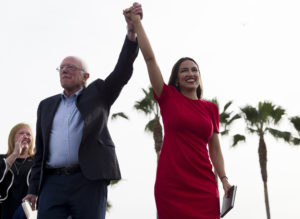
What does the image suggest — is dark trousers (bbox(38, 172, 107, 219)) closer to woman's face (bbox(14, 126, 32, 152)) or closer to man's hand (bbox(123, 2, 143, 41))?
man's hand (bbox(123, 2, 143, 41))

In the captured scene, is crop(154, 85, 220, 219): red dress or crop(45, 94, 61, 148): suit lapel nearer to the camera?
crop(154, 85, 220, 219): red dress

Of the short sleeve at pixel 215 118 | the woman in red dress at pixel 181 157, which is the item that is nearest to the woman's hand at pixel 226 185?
the woman in red dress at pixel 181 157

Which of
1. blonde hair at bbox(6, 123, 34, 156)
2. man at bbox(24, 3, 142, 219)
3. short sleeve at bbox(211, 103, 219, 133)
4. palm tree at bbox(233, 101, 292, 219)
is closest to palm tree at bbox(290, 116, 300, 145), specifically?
palm tree at bbox(233, 101, 292, 219)

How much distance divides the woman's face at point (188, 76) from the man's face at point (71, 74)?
83cm

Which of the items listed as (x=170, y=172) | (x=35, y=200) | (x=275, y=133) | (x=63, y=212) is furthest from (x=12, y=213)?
(x=275, y=133)

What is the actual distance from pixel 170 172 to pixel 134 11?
1.27 m

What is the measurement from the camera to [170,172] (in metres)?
3.51

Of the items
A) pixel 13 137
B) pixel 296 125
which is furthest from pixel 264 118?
pixel 13 137

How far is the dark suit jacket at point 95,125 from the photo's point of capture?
3.40 metres

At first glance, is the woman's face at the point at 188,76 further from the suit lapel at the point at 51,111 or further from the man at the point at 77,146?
the suit lapel at the point at 51,111

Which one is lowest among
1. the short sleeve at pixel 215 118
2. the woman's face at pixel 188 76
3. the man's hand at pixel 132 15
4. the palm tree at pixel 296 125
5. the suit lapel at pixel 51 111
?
the palm tree at pixel 296 125

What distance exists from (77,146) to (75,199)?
1.29 feet

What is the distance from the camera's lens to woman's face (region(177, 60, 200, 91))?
3.84m

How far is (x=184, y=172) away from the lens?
11.5 feet
